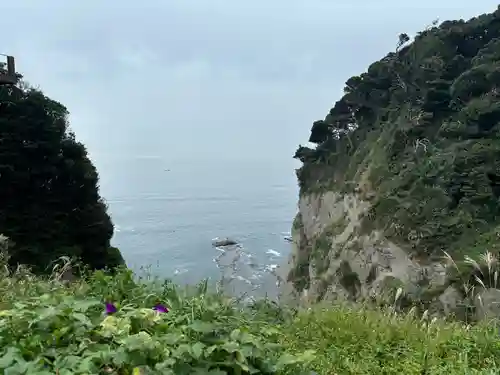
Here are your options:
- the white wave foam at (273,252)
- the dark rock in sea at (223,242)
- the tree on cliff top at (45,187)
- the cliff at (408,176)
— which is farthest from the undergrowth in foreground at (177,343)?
the dark rock in sea at (223,242)

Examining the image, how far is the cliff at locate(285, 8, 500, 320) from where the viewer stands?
14.5 meters

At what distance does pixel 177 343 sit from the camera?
5.99ft

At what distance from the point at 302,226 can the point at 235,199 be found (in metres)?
58.0

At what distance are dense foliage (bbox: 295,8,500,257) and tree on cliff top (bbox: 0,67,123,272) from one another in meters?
10.7

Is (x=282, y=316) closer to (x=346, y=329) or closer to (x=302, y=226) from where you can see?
(x=346, y=329)

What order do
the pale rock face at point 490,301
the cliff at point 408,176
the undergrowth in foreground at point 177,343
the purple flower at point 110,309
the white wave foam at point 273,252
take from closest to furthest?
the undergrowth in foreground at point 177,343, the purple flower at point 110,309, the pale rock face at point 490,301, the cliff at point 408,176, the white wave foam at point 273,252

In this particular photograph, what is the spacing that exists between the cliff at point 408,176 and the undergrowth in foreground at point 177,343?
17.6ft

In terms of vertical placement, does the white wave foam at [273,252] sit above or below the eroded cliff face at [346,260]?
below

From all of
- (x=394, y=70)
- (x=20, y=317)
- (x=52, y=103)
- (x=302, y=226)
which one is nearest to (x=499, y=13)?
(x=394, y=70)

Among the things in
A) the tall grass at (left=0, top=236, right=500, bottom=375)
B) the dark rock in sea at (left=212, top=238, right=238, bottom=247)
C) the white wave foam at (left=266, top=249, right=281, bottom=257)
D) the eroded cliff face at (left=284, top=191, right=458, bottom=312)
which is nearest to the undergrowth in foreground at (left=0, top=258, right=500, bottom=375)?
the tall grass at (left=0, top=236, right=500, bottom=375)

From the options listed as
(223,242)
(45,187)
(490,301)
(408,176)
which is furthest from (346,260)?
(223,242)

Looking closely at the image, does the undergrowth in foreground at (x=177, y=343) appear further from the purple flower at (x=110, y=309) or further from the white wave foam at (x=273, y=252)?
the white wave foam at (x=273, y=252)

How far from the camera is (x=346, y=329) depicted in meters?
3.90

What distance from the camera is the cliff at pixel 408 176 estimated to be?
14.5 meters
